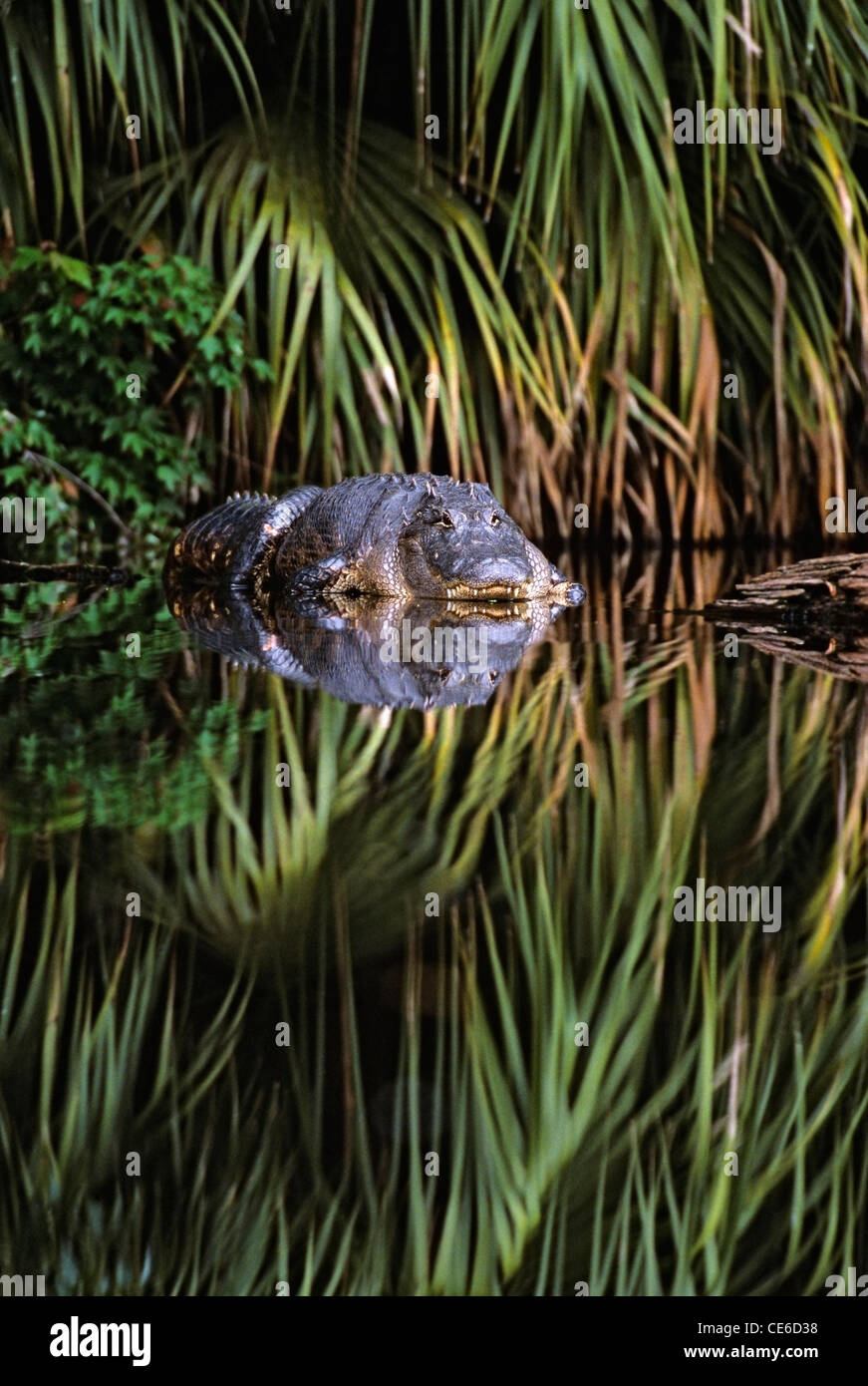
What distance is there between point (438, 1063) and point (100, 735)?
61.6 inches

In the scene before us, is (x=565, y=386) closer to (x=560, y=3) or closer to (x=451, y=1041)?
(x=560, y=3)

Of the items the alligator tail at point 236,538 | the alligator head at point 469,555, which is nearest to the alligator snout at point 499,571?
the alligator head at point 469,555

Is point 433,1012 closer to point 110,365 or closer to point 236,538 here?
point 236,538

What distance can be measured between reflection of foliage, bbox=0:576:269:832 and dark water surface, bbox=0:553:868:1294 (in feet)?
0.04

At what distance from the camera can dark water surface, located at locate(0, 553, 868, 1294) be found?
4.42ft

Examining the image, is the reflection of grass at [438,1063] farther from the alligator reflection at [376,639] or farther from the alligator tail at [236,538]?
the alligator tail at [236,538]

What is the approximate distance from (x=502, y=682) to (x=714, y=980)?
1.89 m

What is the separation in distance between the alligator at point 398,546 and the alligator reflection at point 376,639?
0.07m

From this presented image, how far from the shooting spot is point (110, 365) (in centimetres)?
714

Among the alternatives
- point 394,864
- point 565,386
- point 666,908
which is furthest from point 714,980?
point 565,386

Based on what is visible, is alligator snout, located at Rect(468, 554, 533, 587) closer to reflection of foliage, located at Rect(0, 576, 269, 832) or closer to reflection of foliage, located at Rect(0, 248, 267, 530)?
reflection of foliage, located at Rect(0, 576, 269, 832)

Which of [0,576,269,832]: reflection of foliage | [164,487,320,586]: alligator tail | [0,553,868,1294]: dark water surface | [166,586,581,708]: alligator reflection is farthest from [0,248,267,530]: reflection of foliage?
[0,553,868,1294]: dark water surface

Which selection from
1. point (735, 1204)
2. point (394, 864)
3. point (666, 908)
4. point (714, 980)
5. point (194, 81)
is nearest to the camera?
point (735, 1204)

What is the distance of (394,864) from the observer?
210 cm
